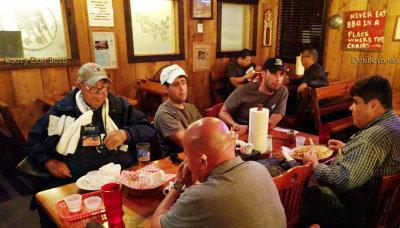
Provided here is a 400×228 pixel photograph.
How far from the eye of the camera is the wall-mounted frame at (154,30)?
4199 mm

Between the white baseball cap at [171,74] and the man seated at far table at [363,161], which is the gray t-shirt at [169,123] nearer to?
the white baseball cap at [171,74]

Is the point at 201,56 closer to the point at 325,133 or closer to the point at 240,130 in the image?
the point at 240,130

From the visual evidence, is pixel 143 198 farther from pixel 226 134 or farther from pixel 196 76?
pixel 196 76

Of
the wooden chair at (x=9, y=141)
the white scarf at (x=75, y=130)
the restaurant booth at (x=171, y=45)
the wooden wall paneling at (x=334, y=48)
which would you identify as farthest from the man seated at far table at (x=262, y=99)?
the wooden wall paneling at (x=334, y=48)

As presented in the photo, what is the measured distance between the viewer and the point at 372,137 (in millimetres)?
1502

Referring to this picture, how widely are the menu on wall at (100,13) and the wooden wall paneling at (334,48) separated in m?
3.69

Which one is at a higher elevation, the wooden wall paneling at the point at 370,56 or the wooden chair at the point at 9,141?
the wooden wall paneling at the point at 370,56

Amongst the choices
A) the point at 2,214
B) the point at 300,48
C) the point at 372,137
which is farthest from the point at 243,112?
the point at 300,48

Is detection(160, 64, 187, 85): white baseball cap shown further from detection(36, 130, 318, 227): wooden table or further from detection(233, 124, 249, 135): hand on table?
detection(36, 130, 318, 227): wooden table

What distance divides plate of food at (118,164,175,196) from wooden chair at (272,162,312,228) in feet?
1.92

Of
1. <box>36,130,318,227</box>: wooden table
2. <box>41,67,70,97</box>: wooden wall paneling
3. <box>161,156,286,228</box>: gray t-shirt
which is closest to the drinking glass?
<box>36,130,318,227</box>: wooden table

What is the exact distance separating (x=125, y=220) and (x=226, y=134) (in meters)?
0.60

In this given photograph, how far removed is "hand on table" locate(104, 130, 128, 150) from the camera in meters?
2.00

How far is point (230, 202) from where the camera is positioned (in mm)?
976
